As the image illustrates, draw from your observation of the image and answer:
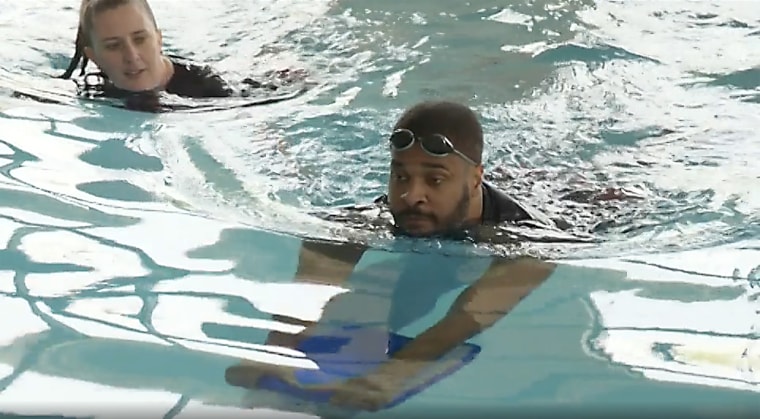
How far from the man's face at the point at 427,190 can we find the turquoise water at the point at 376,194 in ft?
0.29

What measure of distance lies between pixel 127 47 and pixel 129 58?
5cm

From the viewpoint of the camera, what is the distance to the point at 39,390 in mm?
2520

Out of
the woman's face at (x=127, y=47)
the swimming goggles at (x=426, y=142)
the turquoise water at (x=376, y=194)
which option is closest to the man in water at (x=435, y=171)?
the swimming goggles at (x=426, y=142)

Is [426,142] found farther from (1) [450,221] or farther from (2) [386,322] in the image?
(2) [386,322]

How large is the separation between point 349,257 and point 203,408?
0.84 metres

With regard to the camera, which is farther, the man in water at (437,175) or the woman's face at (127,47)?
the woman's face at (127,47)

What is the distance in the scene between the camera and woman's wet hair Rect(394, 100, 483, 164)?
321 centimetres

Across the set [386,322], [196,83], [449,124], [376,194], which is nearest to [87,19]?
[196,83]

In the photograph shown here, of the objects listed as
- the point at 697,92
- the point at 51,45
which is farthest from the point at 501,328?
the point at 51,45

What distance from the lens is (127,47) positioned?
486 cm

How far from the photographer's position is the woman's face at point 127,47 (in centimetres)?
481

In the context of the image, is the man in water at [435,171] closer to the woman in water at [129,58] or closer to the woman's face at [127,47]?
the woman in water at [129,58]

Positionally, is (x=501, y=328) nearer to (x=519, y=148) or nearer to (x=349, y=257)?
(x=349, y=257)

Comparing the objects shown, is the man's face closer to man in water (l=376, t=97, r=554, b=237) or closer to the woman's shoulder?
man in water (l=376, t=97, r=554, b=237)
